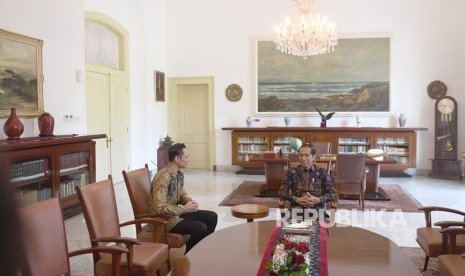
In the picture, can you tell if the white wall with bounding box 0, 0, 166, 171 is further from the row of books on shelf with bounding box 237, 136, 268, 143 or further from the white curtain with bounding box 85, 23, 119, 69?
the row of books on shelf with bounding box 237, 136, 268, 143

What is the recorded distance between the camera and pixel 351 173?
629 cm

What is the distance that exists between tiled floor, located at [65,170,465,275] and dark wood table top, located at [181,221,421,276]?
159 centimetres

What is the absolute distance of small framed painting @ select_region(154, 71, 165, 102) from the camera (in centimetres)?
1042

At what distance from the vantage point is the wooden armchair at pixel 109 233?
2943mm

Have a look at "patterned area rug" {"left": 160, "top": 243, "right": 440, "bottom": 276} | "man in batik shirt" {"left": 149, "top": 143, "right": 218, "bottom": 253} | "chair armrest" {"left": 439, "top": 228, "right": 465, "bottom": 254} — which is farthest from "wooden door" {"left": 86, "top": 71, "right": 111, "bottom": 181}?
"chair armrest" {"left": 439, "top": 228, "right": 465, "bottom": 254}

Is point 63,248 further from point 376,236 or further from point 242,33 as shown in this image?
point 242,33

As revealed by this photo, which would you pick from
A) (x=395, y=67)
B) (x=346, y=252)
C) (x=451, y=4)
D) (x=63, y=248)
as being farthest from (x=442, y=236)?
(x=451, y=4)

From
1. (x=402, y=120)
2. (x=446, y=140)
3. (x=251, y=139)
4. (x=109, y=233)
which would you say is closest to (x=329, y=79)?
(x=402, y=120)

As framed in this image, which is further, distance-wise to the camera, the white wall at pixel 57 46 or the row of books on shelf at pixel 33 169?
the white wall at pixel 57 46

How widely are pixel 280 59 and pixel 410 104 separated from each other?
3249 millimetres

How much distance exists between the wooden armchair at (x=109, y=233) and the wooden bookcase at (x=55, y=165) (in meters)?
1.41

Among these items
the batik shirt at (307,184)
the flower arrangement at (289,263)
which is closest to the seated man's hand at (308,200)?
the batik shirt at (307,184)

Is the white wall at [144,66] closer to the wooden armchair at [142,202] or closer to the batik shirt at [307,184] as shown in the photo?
the wooden armchair at [142,202]

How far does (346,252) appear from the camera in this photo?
2863 mm
